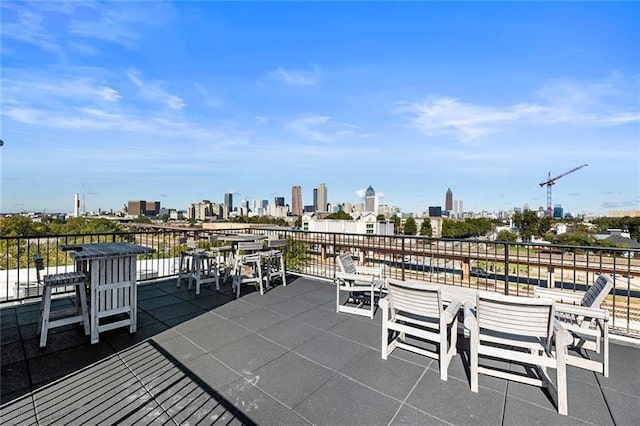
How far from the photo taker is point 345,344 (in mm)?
3172

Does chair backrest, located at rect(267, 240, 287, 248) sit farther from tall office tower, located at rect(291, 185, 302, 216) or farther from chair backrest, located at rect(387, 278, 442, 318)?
tall office tower, located at rect(291, 185, 302, 216)

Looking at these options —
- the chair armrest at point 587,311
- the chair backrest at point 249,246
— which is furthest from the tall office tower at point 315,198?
the chair armrest at point 587,311

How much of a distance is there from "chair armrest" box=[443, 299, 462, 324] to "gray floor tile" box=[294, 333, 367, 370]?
0.96 metres

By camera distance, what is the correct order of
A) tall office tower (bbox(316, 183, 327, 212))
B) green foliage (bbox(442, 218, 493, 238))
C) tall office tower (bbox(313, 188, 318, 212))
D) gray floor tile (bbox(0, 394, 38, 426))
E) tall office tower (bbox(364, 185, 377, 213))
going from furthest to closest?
tall office tower (bbox(313, 188, 318, 212)) < tall office tower (bbox(316, 183, 327, 212)) < tall office tower (bbox(364, 185, 377, 213)) < green foliage (bbox(442, 218, 493, 238)) < gray floor tile (bbox(0, 394, 38, 426))

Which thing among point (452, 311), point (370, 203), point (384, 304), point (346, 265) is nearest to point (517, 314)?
point (452, 311)

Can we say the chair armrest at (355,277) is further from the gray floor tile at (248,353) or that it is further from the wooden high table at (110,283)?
the wooden high table at (110,283)

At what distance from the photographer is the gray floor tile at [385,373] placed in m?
2.34

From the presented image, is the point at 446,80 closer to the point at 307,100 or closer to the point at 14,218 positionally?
the point at 307,100

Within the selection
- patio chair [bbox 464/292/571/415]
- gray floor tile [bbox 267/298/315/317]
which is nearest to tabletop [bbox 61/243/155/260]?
gray floor tile [bbox 267/298/315/317]

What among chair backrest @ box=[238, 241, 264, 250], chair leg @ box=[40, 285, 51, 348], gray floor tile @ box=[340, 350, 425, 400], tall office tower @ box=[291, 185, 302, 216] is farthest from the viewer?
tall office tower @ box=[291, 185, 302, 216]

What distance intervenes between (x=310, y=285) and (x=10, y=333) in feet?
13.8

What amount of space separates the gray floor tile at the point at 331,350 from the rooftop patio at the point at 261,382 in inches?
0.4

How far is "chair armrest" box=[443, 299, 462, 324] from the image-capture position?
255 cm

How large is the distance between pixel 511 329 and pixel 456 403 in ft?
2.38
